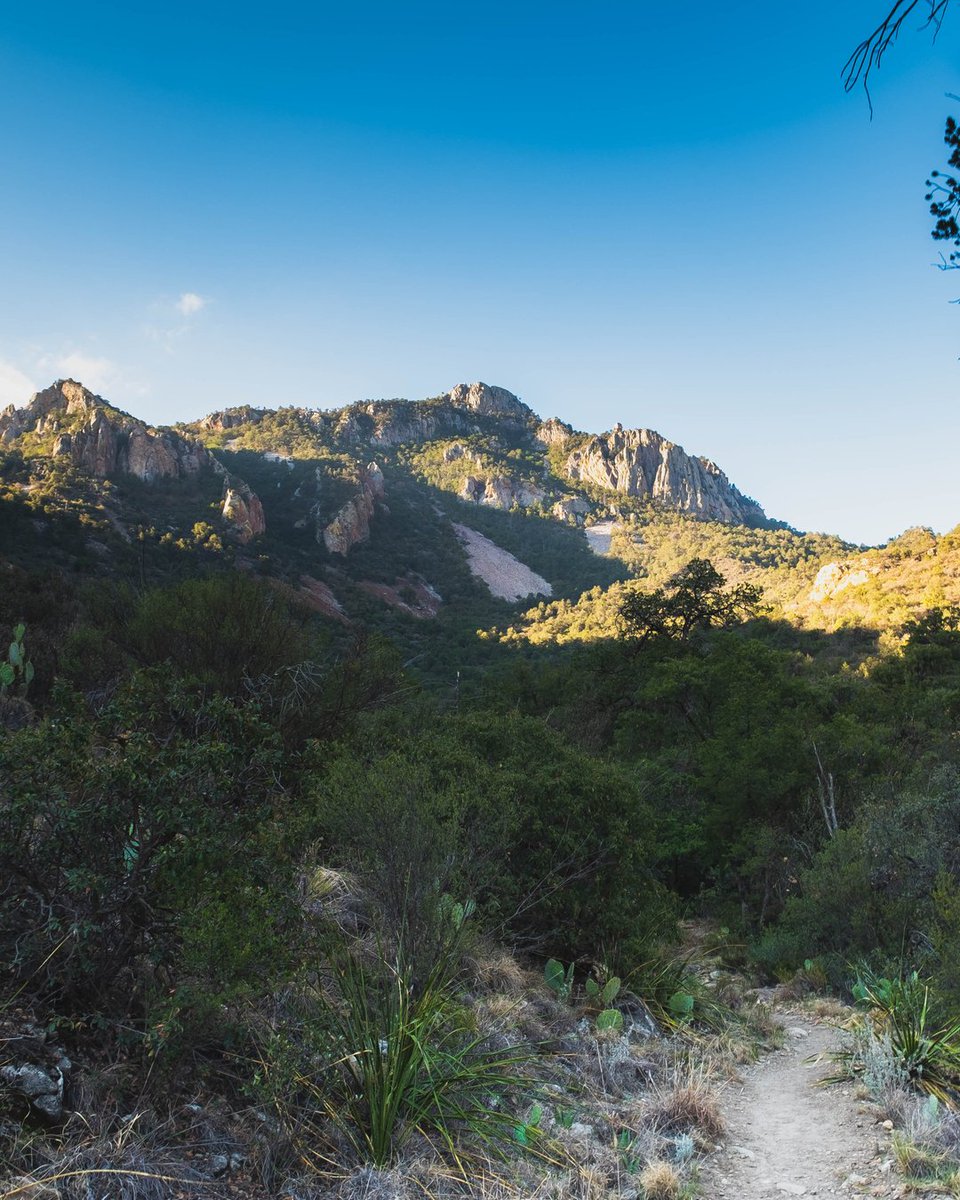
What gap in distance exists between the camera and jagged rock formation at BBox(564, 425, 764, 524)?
113250 millimetres

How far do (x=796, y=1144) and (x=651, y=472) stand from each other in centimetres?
11834

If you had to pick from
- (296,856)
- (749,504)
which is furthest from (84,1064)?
(749,504)

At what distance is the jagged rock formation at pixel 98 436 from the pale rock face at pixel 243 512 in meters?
6.43

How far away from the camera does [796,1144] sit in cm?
445

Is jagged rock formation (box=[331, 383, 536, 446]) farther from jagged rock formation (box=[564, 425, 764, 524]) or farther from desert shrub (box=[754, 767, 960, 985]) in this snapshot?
desert shrub (box=[754, 767, 960, 985])

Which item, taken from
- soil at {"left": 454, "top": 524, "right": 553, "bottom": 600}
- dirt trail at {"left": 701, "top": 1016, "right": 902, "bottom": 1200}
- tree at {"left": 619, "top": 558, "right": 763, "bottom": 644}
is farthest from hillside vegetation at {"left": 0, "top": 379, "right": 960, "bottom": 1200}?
soil at {"left": 454, "top": 524, "right": 553, "bottom": 600}

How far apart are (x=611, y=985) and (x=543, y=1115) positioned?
209 cm

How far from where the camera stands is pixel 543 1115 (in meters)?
4.13

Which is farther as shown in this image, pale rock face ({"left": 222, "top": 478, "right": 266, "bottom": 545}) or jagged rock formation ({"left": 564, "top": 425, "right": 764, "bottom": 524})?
jagged rock formation ({"left": 564, "top": 425, "right": 764, "bottom": 524})

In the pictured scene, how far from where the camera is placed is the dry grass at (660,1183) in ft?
11.4

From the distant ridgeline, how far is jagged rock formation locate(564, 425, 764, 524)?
0.38m

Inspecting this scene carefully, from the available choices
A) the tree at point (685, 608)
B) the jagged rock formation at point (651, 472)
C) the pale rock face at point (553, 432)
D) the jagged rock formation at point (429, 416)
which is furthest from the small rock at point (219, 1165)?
the pale rock face at point (553, 432)

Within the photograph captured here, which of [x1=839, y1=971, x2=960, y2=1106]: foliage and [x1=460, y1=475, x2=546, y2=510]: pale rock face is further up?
[x1=460, y1=475, x2=546, y2=510]: pale rock face

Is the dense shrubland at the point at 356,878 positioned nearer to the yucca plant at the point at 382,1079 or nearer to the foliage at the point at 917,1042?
the yucca plant at the point at 382,1079
